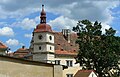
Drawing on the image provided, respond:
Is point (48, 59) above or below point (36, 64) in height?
above

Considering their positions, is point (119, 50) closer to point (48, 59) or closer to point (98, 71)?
point (98, 71)

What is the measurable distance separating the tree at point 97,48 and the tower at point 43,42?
1049 cm

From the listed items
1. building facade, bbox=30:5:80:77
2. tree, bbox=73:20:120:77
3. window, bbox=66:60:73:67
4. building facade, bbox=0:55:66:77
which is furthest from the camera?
window, bbox=66:60:73:67

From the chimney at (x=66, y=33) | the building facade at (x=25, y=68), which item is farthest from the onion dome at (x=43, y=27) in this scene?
the building facade at (x=25, y=68)

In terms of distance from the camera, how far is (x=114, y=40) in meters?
66.4

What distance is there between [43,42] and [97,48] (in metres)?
14.5

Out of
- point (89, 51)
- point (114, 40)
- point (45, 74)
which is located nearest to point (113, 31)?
point (114, 40)

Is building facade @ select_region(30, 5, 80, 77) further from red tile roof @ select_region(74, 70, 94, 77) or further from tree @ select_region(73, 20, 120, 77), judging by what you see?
tree @ select_region(73, 20, 120, 77)

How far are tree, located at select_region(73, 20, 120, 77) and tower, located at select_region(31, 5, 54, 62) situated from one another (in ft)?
34.4

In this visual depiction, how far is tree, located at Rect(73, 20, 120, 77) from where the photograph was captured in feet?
213

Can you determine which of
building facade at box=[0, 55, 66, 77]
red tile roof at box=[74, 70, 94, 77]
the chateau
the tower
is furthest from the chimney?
building facade at box=[0, 55, 66, 77]

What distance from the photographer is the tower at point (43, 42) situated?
2958 inches

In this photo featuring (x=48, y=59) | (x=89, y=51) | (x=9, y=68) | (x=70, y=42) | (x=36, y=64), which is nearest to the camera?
(x=9, y=68)

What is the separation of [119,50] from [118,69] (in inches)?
144
